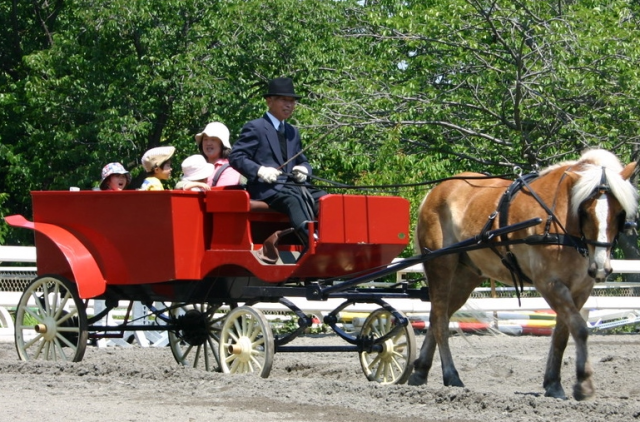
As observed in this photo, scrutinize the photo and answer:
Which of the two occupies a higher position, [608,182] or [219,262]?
[608,182]

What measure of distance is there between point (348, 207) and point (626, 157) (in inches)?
341

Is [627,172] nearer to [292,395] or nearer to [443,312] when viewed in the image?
[443,312]

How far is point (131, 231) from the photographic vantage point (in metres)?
8.41

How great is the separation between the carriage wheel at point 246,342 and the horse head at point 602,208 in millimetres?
2373

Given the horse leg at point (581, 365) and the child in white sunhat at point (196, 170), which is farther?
the child in white sunhat at point (196, 170)

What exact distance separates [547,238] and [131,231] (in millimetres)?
3211

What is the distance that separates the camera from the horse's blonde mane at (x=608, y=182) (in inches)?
279

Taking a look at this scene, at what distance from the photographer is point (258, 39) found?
22203 millimetres

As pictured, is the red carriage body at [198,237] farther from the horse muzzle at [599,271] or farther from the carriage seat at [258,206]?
the horse muzzle at [599,271]

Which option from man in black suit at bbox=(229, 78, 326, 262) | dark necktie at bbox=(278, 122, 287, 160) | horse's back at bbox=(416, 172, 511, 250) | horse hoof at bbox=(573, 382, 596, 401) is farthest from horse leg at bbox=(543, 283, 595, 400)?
dark necktie at bbox=(278, 122, 287, 160)

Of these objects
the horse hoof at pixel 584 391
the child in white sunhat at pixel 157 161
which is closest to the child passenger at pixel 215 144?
the child in white sunhat at pixel 157 161

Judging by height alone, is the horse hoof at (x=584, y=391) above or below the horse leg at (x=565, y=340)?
below

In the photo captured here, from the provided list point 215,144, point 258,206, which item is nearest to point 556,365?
point 258,206

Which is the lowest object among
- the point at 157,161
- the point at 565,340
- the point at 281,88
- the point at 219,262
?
the point at 565,340
